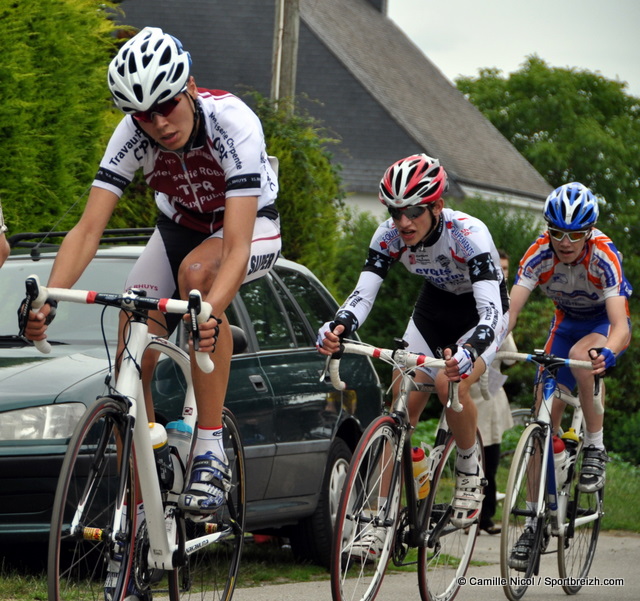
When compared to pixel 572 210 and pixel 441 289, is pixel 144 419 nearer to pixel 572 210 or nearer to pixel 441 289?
pixel 441 289

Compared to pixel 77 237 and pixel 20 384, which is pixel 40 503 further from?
pixel 77 237

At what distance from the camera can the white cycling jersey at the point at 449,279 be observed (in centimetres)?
603

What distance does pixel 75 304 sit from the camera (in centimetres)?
671

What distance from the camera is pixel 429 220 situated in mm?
6156

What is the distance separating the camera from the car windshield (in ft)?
21.3

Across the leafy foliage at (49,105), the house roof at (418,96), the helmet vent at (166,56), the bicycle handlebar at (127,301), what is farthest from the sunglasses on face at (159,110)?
the house roof at (418,96)

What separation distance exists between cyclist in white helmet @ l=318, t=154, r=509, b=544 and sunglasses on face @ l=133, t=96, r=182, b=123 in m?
1.58

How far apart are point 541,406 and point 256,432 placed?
1.69 meters

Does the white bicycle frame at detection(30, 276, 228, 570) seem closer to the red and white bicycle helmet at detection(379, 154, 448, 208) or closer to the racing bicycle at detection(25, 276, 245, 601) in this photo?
the racing bicycle at detection(25, 276, 245, 601)

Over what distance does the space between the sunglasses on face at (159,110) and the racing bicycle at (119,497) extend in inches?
27.5

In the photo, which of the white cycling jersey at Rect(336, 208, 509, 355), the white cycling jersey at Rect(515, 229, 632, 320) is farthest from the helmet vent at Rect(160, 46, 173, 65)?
the white cycling jersey at Rect(515, 229, 632, 320)

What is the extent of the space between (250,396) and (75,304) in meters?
1.11

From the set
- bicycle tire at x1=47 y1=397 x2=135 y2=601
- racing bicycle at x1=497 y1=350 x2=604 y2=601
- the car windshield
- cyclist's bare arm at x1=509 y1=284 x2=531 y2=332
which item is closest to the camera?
bicycle tire at x1=47 y1=397 x2=135 y2=601

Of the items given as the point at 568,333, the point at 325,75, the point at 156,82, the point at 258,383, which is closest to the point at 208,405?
the point at 156,82
